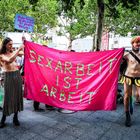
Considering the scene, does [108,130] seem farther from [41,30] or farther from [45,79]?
[41,30]

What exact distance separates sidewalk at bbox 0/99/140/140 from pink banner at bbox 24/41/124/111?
1.28ft

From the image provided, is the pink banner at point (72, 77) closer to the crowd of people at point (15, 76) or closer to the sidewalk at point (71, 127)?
the crowd of people at point (15, 76)

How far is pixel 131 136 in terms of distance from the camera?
4805mm

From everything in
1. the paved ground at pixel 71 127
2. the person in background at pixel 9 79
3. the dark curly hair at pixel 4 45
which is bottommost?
the paved ground at pixel 71 127

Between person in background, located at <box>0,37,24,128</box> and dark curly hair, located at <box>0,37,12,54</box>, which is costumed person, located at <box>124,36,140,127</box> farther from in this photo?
dark curly hair, located at <box>0,37,12,54</box>

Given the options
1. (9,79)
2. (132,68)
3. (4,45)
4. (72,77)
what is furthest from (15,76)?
(132,68)

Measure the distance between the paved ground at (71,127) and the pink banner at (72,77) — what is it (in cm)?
39

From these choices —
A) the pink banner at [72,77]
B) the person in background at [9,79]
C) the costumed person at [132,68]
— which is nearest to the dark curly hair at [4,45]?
the person in background at [9,79]

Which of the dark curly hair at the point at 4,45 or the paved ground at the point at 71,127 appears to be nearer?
the paved ground at the point at 71,127

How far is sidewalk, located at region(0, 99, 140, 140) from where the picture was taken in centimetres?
475

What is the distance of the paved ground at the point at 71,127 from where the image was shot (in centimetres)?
475

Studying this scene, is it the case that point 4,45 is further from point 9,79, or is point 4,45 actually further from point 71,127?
point 71,127

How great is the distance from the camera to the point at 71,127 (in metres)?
5.21

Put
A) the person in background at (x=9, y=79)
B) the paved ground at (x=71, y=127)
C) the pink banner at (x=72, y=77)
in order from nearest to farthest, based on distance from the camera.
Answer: the paved ground at (x=71, y=127) → the person in background at (x=9, y=79) → the pink banner at (x=72, y=77)
